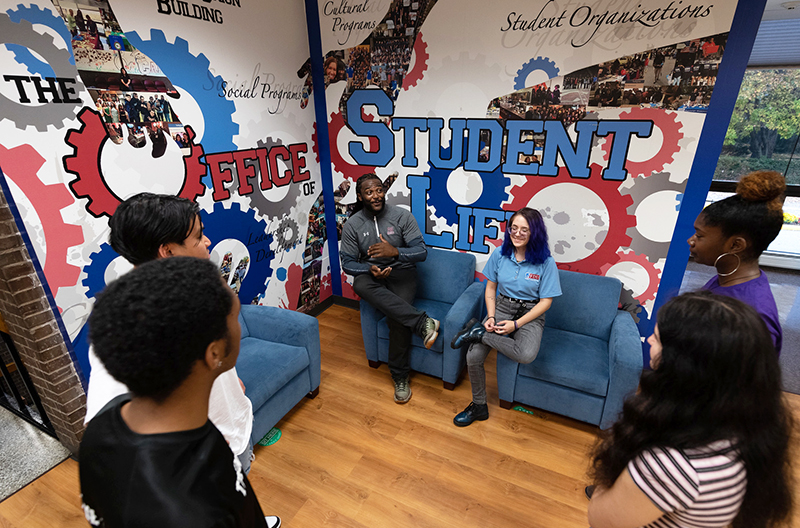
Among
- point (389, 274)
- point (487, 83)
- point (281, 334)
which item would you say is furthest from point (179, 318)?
point (487, 83)

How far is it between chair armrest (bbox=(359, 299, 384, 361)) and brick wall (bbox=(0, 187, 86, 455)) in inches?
69.2

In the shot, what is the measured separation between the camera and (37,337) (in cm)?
191

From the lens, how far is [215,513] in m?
0.73

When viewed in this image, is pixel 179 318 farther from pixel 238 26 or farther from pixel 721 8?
pixel 721 8

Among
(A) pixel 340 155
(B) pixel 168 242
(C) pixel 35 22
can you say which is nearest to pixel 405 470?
(B) pixel 168 242

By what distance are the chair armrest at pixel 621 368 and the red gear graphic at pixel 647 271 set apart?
48 cm

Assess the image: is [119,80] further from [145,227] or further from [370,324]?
[370,324]

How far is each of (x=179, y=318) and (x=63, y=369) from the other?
1.98 meters

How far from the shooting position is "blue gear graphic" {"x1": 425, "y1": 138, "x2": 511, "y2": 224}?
9.57 feet

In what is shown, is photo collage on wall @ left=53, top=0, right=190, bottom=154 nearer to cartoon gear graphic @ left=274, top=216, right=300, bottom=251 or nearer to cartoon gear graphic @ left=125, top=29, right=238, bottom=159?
cartoon gear graphic @ left=125, top=29, right=238, bottom=159

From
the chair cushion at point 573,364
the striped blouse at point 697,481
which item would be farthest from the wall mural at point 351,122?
the striped blouse at point 697,481

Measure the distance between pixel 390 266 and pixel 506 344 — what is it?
101 centimetres

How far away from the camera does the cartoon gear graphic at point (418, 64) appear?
9.40 ft

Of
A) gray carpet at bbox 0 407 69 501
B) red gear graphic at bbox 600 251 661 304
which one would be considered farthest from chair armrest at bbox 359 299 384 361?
gray carpet at bbox 0 407 69 501
